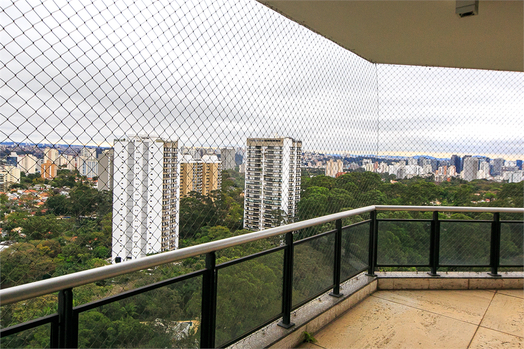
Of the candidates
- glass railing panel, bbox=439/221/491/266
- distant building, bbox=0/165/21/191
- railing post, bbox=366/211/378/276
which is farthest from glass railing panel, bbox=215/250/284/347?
glass railing panel, bbox=439/221/491/266

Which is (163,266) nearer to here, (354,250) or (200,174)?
(200,174)

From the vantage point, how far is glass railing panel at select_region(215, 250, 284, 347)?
2051 millimetres

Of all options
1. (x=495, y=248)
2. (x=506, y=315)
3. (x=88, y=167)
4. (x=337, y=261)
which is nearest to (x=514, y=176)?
(x=495, y=248)

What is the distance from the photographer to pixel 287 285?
99.6 inches

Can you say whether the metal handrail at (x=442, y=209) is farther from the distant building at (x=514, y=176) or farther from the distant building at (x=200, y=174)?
the distant building at (x=514, y=176)

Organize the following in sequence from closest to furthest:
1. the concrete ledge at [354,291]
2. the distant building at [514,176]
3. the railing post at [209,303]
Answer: the railing post at [209,303], the concrete ledge at [354,291], the distant building at [514,176]

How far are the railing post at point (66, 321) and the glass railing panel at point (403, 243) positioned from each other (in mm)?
3130

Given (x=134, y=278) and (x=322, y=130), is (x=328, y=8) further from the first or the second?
(x=134, y=278)

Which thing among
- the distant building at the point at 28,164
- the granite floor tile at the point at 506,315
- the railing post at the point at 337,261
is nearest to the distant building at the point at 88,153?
the distant building at the point at 28,164

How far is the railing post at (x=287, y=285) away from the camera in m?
2.50

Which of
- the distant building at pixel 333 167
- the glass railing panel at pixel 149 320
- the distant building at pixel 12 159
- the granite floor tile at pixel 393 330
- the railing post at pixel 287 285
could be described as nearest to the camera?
the glass railing panel at pixel 149 320

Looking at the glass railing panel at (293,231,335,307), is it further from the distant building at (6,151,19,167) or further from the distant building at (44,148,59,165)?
the distant building at (6,151,19,167)

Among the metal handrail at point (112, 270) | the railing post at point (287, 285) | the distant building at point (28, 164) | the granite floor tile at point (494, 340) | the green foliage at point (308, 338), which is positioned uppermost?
the distant building at point (28, 164)

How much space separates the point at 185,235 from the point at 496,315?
9.65 ft
